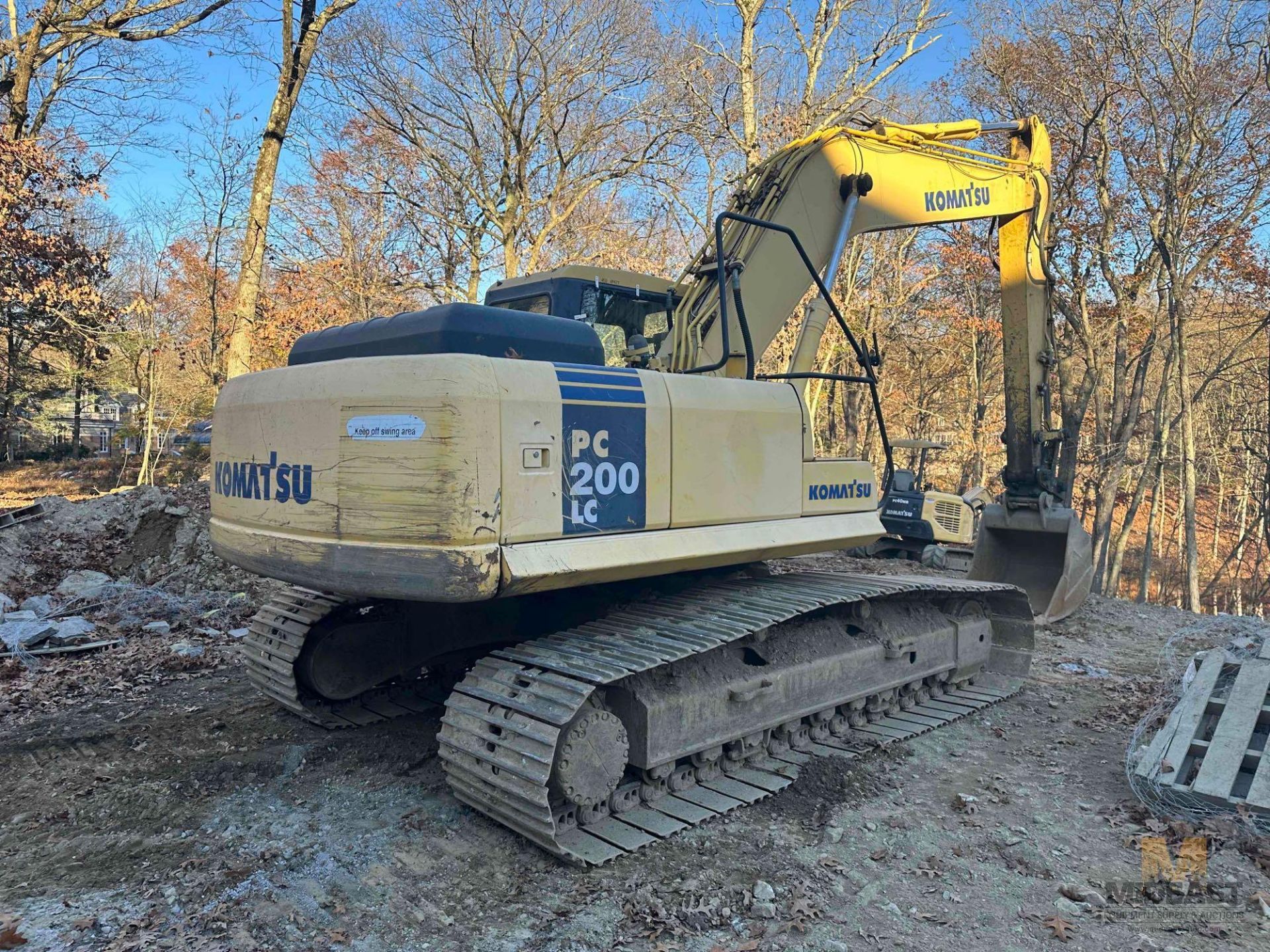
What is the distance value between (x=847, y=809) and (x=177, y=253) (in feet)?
81.8

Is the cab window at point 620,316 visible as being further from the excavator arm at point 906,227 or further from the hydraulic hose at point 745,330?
the hydraulic hose at point 745,330

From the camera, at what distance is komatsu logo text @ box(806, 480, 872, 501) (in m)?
4.77

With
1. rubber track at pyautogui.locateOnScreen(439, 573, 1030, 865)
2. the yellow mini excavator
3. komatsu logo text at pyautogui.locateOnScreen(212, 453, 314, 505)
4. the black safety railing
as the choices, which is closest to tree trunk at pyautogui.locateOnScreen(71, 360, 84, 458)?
the yellow mini excavator

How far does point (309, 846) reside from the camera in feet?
11.9

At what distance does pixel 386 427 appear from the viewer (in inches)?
135

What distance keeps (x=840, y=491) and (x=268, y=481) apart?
292 centimetres

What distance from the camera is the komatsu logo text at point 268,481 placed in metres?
3.70

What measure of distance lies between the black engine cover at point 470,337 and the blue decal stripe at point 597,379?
209 mm

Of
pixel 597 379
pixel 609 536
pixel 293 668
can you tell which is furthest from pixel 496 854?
pixel 597 379

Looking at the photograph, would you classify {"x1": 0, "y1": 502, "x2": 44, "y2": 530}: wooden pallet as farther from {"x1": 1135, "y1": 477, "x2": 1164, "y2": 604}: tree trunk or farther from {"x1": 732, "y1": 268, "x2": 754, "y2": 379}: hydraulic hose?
{"x1": 1135, "y1": 477, "x2": 1164, "y2": 604}: tree trunk

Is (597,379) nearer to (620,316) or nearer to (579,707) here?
(579,707)

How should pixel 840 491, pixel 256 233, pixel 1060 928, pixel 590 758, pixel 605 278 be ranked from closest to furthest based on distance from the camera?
pixel 1060 928, pixel 590 758, pixel 840 491, pixel 605 278, pixel 256 233

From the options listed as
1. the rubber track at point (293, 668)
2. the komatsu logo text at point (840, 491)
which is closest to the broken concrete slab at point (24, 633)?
the rubber track at point (293, 668)

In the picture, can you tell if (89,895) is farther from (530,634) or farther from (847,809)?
(847,809)
